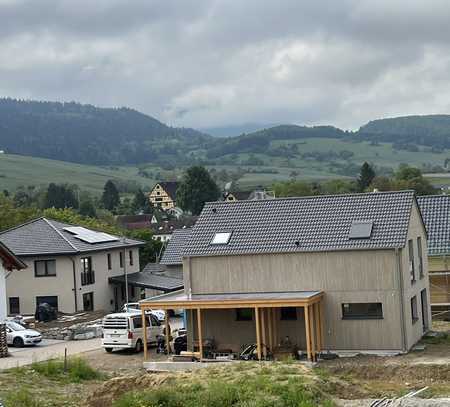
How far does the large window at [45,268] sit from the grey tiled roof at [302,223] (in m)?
18.2

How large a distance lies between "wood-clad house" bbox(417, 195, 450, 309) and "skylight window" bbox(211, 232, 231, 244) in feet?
42.6

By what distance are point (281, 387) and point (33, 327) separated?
28343mm

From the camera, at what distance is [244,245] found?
123 feet

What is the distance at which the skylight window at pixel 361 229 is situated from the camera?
3603 centimetres

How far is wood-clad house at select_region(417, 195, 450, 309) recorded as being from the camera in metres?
46.1

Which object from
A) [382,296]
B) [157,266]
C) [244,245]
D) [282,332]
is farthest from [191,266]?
[157,266]

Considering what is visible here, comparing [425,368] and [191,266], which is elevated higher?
[191,266]

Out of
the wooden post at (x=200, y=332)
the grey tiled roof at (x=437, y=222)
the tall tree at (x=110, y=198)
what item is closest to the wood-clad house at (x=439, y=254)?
the grey tiled roof at (x=437, y=222)

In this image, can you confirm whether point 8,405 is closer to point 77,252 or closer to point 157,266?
point 77,252

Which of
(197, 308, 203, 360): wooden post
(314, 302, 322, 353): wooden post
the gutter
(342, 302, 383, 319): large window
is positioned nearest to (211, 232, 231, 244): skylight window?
(197, 308, 203, 360): wooden post

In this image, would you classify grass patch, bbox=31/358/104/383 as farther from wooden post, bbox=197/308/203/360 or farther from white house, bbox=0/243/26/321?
wooden post, bbox=197/308/203/360

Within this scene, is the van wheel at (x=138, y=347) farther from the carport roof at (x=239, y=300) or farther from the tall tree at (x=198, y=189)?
the tall tree at (x=198, y=189)

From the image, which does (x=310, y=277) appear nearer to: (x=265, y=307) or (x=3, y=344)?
(x=265, y=307)

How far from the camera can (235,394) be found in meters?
23.5
